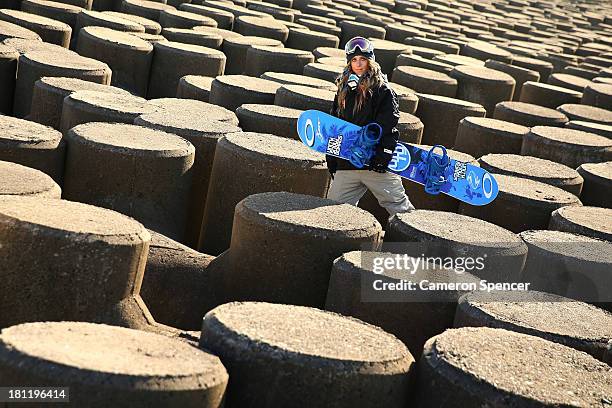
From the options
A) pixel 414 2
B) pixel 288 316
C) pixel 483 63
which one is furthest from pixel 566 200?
pixel 414 2

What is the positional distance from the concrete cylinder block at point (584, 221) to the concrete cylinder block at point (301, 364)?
2.74 meters

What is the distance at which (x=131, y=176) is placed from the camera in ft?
21.1

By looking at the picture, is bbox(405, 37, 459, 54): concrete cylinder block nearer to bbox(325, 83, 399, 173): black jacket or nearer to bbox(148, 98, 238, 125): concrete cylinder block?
bbox(148, 98, 238, 125): concrete cylinder block

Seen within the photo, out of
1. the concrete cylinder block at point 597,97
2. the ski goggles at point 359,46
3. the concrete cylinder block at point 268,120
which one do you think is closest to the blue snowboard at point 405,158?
the ski goggles at point 359,46

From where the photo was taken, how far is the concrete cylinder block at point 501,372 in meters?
4.04

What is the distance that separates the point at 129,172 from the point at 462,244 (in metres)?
2.07

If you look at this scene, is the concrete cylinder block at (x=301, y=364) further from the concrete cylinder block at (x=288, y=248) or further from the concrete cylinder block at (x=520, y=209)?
the concrete cylinder block at (x=520, y=209)

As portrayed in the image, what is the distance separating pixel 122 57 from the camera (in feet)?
33.8

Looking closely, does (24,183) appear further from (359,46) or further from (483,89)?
(483,89)

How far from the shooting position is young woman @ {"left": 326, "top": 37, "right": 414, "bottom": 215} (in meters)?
6.62

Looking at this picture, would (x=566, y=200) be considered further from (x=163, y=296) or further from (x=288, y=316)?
(x=288, y=316)

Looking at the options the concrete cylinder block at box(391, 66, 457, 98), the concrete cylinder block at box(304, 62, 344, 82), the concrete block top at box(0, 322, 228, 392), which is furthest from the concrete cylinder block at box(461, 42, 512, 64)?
the concrete block top at box(0, 322, 228, 392)

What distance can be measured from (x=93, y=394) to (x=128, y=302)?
4.75 feet

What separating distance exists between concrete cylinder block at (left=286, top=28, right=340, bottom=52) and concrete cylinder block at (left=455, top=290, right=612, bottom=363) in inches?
365
